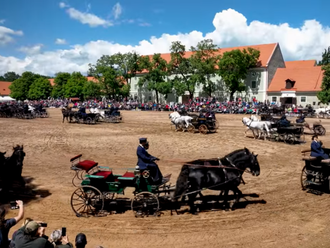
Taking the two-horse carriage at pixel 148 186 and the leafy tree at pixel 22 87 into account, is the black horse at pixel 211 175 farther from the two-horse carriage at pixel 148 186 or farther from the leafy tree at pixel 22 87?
the leafy tree at pixel 22 87

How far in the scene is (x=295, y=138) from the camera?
1778cm

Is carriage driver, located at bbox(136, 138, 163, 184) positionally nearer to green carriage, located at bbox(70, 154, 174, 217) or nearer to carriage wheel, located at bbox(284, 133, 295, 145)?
green carriage, located at bbox(70, 154, 174, 217)

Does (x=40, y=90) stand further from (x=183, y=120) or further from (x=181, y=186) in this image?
(x=181, y=186)

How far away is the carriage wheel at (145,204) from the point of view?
24.3 feet

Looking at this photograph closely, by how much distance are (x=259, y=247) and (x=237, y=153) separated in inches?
108

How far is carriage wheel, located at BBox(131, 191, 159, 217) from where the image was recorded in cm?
741

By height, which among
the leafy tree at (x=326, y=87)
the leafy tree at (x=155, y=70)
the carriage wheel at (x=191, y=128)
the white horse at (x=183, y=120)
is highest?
the leafy tree at (x=155, y=70)

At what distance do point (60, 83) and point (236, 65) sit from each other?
51221 mm

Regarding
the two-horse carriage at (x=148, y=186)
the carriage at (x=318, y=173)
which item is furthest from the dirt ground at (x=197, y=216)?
the carriage at (x=318, y=173)

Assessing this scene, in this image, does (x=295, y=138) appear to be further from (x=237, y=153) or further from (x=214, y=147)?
(x=237, y=153)

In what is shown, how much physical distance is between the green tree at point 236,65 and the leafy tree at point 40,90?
167 ft

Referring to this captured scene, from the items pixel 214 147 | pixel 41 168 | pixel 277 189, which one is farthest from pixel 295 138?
pixel 41 168

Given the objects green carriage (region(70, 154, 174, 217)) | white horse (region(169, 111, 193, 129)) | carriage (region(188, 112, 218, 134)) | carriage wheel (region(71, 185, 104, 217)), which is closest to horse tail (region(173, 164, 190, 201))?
green carriage (region(70, 154, 174, 217))

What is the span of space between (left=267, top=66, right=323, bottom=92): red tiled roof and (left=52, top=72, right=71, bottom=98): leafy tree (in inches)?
2052
